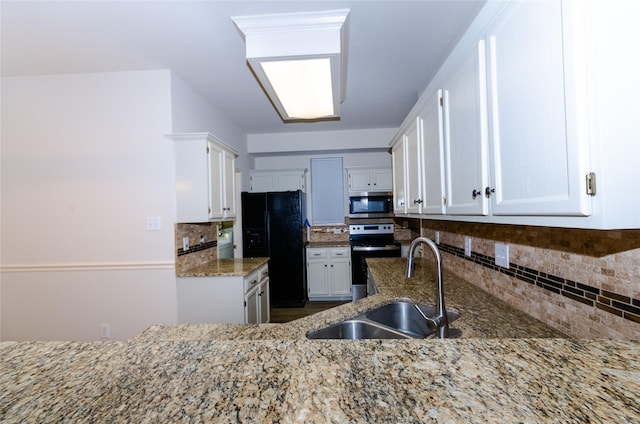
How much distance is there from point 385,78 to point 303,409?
285 cm

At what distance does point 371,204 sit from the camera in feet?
14.7

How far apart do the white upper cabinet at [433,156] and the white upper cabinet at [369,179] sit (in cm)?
255

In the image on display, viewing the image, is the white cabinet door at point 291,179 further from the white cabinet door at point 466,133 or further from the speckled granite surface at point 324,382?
the speckled granite surface at point 324,382

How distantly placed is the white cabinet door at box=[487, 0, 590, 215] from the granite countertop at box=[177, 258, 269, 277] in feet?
7.12

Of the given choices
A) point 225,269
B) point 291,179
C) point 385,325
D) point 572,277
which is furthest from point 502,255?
point 291,179

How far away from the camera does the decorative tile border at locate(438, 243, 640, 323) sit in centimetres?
84

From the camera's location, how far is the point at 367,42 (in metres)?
2.08

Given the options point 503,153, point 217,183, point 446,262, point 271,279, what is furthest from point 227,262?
point 503,153

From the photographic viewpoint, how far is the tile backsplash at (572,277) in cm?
85

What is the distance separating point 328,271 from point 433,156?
3.05 meters

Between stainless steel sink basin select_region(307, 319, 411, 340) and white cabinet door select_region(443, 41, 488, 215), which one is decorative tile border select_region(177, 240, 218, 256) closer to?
stainless steel sink basin select_region(307, 319, 411, 340)

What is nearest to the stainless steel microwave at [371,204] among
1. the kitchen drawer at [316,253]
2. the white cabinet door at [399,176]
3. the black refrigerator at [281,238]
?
the kitchen drawer at [316,253]

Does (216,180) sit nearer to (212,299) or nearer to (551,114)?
(212,299)

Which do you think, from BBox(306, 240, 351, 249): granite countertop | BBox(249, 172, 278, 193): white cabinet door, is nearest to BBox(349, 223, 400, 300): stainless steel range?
BBox(306, 240, 351, 249): granite countertop
